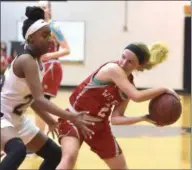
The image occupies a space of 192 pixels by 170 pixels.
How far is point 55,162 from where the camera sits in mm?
4047

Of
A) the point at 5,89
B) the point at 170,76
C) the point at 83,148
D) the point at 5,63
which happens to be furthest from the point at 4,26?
the point at 5,89

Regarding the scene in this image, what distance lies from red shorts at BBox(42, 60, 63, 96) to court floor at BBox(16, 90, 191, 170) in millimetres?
824

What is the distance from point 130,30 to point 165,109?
10.4m

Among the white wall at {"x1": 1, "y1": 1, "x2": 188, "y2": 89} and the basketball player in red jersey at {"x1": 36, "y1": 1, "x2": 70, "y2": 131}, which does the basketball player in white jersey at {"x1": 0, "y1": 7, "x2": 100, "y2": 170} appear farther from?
the white wall at {"x1": 1, "y1": 1, "x2": 188, "y2": 89}

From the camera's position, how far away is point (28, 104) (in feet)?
12.9

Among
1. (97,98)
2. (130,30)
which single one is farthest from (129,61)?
(130,30)

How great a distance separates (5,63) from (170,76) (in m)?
4.46

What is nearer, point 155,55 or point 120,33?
point 155,55

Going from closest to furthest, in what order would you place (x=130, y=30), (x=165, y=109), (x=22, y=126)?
1. (x=165, y=109)
2. (x=22, y=126)
3. (x=130, y=30)

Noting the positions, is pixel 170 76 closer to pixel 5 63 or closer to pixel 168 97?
pixel 5 63

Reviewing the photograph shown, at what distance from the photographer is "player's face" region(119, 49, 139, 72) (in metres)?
3.72

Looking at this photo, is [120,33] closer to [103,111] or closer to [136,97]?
[103,111]

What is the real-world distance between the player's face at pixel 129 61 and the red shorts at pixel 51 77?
237 cm

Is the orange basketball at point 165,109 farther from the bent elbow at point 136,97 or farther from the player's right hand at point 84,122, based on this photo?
the player's right hand at point 84,122
